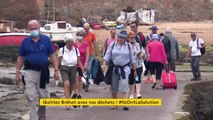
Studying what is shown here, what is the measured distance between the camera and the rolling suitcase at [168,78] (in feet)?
67.4

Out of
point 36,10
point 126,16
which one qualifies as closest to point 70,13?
point 126,16

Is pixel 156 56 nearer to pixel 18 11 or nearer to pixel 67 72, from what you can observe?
pixel 67 72

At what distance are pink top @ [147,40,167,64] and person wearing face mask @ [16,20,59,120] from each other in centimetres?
683

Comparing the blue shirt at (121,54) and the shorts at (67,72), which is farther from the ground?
the blue shirt at (121,54)

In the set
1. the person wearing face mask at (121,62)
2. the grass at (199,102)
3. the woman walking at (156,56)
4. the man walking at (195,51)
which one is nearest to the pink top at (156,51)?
the woman walking at (156,56)

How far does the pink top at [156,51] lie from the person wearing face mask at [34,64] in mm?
6829

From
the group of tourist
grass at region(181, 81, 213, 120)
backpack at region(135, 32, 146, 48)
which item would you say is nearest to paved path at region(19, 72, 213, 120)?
grass at region(181, 81, 213, 120)

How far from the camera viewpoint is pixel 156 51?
20.2m

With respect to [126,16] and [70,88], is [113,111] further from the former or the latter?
[126,16]

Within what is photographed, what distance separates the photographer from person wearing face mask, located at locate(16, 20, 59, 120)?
1348cm

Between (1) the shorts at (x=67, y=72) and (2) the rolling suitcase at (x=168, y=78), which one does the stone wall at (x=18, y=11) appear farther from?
(1) the shorts at (x=67, y=72)

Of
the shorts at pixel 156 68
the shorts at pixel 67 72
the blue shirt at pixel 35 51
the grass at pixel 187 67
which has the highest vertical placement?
the blue shirt at pixel 35 51

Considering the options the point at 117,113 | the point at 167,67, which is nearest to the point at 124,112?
the point at 117,113

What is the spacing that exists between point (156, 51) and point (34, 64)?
23.4 feet
